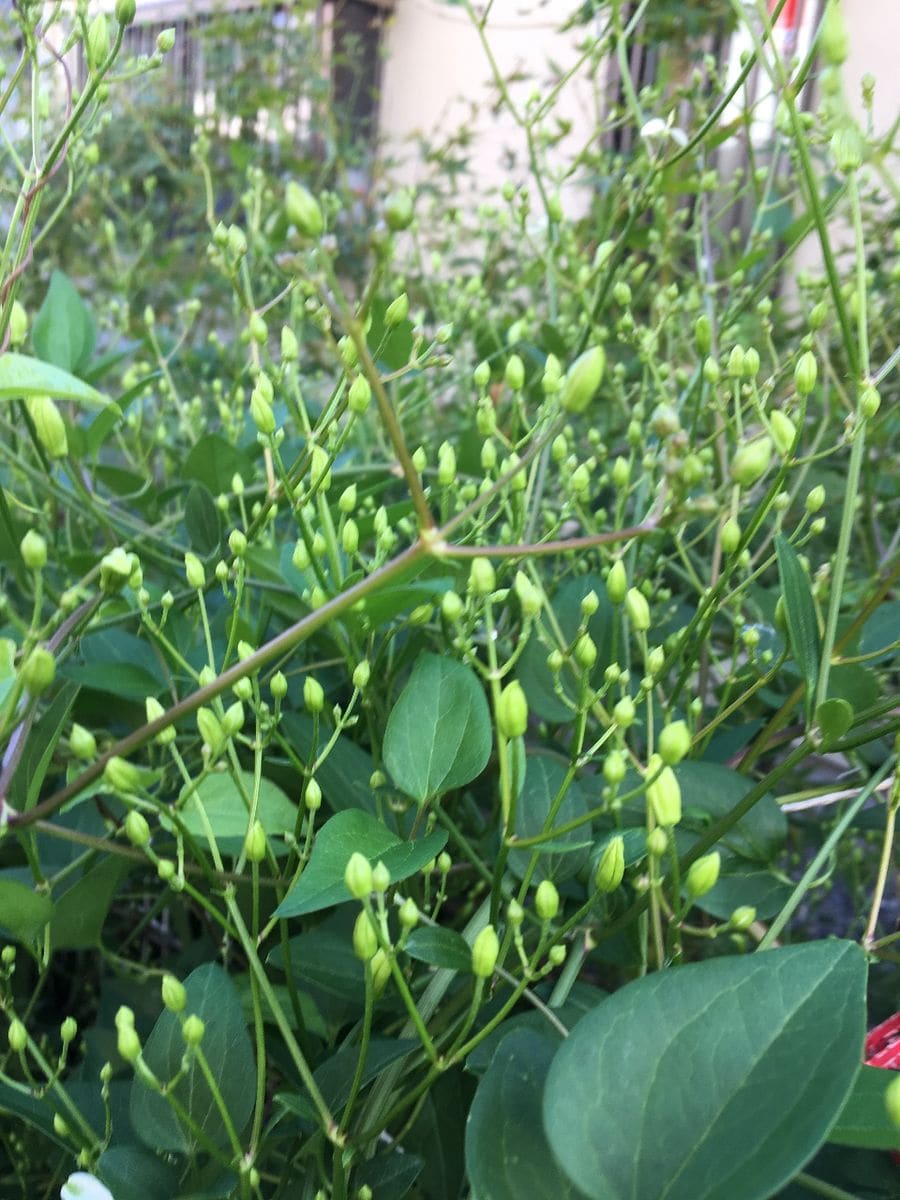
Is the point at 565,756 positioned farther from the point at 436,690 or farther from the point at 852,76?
the point at 852,76

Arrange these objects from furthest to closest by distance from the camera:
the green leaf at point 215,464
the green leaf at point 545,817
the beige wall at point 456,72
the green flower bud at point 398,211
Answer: the beige wall at point 456,72, the green leaf at point 215,464, the green leaf at point 545,817, the green flower bud at point 398,211

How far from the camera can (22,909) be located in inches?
9.3

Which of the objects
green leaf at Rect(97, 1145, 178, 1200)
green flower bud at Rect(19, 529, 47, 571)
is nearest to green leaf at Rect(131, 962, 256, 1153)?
green leaf at Rect(97, 1145, 178, 1200)

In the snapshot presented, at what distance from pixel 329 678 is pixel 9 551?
4.7 inches

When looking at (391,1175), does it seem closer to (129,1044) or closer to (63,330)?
(129,1044)

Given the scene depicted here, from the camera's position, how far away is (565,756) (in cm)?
35

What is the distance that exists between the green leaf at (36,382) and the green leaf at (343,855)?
4.0 inches

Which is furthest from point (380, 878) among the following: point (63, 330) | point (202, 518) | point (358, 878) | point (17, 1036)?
point (63, 330)

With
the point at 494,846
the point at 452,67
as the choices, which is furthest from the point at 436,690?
the point at 452,67

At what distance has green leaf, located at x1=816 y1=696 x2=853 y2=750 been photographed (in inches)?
8.4

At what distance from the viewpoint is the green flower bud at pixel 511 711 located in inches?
7.7

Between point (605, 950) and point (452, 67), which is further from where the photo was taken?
point (452, 67)

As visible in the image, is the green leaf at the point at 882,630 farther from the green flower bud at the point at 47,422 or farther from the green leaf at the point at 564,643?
the green flower bud at the point at 47,422

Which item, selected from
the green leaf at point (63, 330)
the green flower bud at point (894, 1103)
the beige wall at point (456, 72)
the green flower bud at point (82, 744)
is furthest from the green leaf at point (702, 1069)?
the beige wall at point (456, 72)
